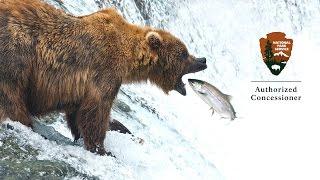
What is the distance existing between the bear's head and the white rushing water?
0.76m

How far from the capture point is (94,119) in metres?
5.29

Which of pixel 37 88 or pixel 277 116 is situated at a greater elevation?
pixel 37 88

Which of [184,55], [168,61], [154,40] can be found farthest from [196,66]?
[154,40]

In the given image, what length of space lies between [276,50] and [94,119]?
966 cm

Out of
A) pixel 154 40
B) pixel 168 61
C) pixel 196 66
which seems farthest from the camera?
pixel 196 66

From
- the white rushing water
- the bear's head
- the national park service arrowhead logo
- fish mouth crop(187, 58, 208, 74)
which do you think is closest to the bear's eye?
the bear's head

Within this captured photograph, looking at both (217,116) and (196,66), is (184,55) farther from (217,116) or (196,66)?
(217,116)

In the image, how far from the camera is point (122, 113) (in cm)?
823

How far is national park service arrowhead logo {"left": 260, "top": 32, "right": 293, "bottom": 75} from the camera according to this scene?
1439cm

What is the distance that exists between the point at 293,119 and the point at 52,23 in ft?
28.9

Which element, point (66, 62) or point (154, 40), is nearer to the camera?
point (66, 62)

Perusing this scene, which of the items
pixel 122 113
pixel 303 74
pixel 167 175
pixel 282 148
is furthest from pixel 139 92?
pixel 303 74

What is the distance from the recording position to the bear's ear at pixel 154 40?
570cm

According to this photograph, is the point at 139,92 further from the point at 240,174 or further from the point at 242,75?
the point at 242,75
